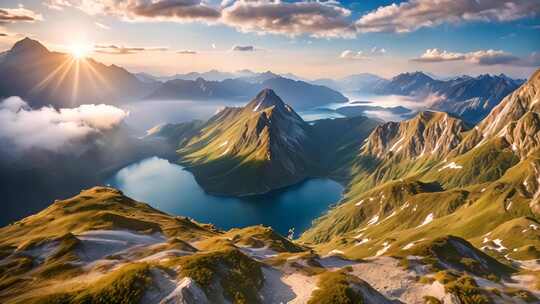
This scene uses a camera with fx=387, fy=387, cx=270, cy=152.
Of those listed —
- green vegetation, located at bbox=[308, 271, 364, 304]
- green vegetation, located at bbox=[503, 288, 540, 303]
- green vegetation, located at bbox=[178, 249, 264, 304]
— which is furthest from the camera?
green vegetation, located at bbox=[503, 288, 540, 303]

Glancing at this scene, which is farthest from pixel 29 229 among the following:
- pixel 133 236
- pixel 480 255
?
pixel 480 255

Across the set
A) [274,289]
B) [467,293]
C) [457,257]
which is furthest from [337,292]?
[457,257]

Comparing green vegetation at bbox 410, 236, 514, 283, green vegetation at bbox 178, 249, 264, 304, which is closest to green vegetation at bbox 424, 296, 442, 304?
green vegetation at bbox 410, 236, 514, 283

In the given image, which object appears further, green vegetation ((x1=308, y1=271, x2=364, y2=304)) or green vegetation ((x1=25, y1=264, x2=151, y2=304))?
green vegetation ((x1=308, y1=271, x2=364, y2=304))

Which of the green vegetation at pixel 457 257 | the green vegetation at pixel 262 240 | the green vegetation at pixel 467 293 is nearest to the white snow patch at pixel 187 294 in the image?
the green vegetation at pixel 467 293

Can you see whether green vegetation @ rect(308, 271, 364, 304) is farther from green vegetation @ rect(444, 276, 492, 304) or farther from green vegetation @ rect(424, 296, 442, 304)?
green vegetation @ rect(444, 276, 492, 304)

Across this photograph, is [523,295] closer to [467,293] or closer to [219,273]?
[467,293]

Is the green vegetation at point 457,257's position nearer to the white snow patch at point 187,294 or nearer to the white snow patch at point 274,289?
the white snow patch at point 274,289
